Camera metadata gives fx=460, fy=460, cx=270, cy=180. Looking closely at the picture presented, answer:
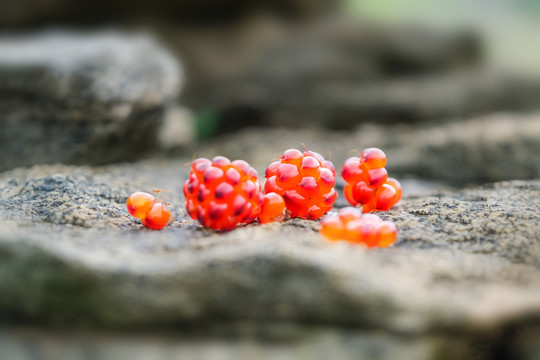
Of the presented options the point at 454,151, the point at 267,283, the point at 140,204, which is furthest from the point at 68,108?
the point at 454,151

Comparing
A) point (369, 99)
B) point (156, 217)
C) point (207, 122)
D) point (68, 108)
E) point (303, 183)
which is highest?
point (369, 99)

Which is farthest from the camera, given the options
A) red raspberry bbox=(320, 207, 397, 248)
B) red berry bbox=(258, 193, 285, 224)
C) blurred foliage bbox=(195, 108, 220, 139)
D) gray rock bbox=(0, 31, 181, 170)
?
blurred foliage bbox=(195, 108, 220, 139)

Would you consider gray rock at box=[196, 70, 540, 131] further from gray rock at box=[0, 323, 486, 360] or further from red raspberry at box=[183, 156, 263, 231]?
gray rock at box=[0, 323, 486, 360]

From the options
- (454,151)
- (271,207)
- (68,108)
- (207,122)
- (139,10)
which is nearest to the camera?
(271,207)

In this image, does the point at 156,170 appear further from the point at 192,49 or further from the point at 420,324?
the point at 192,49

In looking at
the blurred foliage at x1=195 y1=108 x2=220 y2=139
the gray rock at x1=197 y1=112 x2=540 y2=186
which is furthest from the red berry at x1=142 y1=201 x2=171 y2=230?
the blurred foliage at x1=195 y1=108 x2=220 y2=139

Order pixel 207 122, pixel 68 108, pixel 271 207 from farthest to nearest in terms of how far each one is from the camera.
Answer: pixel 207 122, pixel 68 108, pixel 271 207

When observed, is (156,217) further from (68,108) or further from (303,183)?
(68,108)

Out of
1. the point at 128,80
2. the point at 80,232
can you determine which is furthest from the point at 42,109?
the point at 80,232

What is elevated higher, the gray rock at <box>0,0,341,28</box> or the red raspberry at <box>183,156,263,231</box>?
the gray rock at <box>0,0,341,28</box>
